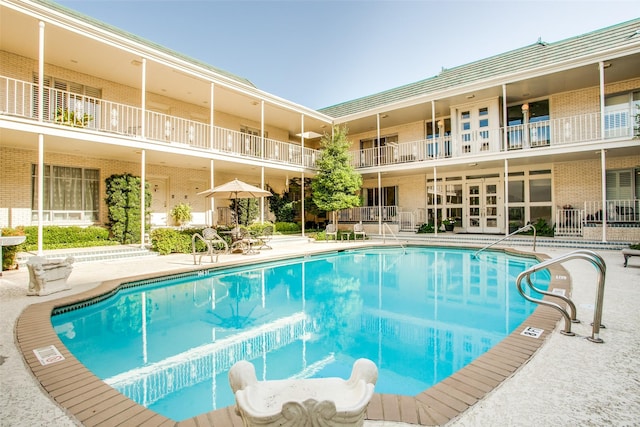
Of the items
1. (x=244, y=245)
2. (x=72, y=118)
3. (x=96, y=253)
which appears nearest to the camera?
(x=96, y=253)

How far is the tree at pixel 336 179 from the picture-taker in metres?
14.7

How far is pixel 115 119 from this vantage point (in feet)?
37.4

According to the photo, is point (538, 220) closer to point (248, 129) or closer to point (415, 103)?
point (415, 103)

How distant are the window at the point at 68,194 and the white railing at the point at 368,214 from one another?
12.0 meters

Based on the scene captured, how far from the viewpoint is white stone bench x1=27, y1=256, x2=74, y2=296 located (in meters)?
5.23

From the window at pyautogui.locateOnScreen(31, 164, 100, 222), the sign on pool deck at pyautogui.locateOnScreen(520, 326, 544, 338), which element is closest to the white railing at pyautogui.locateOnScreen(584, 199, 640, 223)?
the sign on pool deck at pyautogui.locateOnScreen(520, 326, 544, 338)

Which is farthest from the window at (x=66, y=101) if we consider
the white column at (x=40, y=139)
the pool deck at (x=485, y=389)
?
the pool deck at (x=485, y=389)

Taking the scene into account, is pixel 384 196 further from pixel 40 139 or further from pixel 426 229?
pixel 40 139

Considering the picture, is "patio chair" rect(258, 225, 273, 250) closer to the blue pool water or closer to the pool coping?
the blue pool water

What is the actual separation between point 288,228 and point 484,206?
968 cm

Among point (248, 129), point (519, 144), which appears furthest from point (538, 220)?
point (248, 129)

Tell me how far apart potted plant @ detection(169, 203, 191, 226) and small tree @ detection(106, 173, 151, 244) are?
6.64 ft

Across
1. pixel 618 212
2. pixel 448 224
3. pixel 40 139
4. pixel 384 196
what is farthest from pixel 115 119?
pixel 618 212

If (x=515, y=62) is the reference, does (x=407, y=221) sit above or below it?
below
